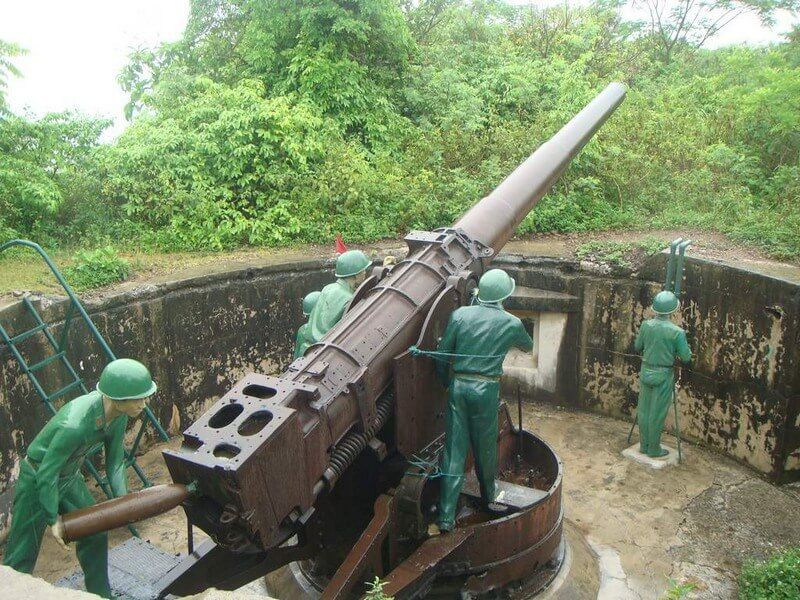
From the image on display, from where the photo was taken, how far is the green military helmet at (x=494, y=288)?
420 centimetres

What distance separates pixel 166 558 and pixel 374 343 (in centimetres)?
174

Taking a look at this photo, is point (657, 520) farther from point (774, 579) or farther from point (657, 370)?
point (657, 370)

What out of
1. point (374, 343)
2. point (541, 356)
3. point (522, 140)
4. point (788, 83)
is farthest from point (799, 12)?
point (374, 343)

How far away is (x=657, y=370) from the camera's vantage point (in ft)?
21.3

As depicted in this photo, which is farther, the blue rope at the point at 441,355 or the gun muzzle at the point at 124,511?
the blue rope at the point at 441,355

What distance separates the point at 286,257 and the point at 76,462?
4.47 m

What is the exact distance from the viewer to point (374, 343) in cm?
390

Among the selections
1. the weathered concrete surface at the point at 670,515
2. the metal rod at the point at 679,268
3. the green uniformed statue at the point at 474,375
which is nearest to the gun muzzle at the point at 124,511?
the green uniformed statue at the point at 474,375

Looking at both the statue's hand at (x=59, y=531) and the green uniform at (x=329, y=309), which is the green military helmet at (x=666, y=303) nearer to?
the green uniform at (x=329, y=309)

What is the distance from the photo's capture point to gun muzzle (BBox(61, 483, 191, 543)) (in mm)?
2801

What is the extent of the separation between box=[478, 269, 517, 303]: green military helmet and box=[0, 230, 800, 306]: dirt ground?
11.5 ft

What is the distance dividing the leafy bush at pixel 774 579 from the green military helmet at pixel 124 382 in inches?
163

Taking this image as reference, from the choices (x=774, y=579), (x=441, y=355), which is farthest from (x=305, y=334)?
(x=774, y=579)

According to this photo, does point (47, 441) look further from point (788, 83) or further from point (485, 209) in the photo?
point (788, 83)
